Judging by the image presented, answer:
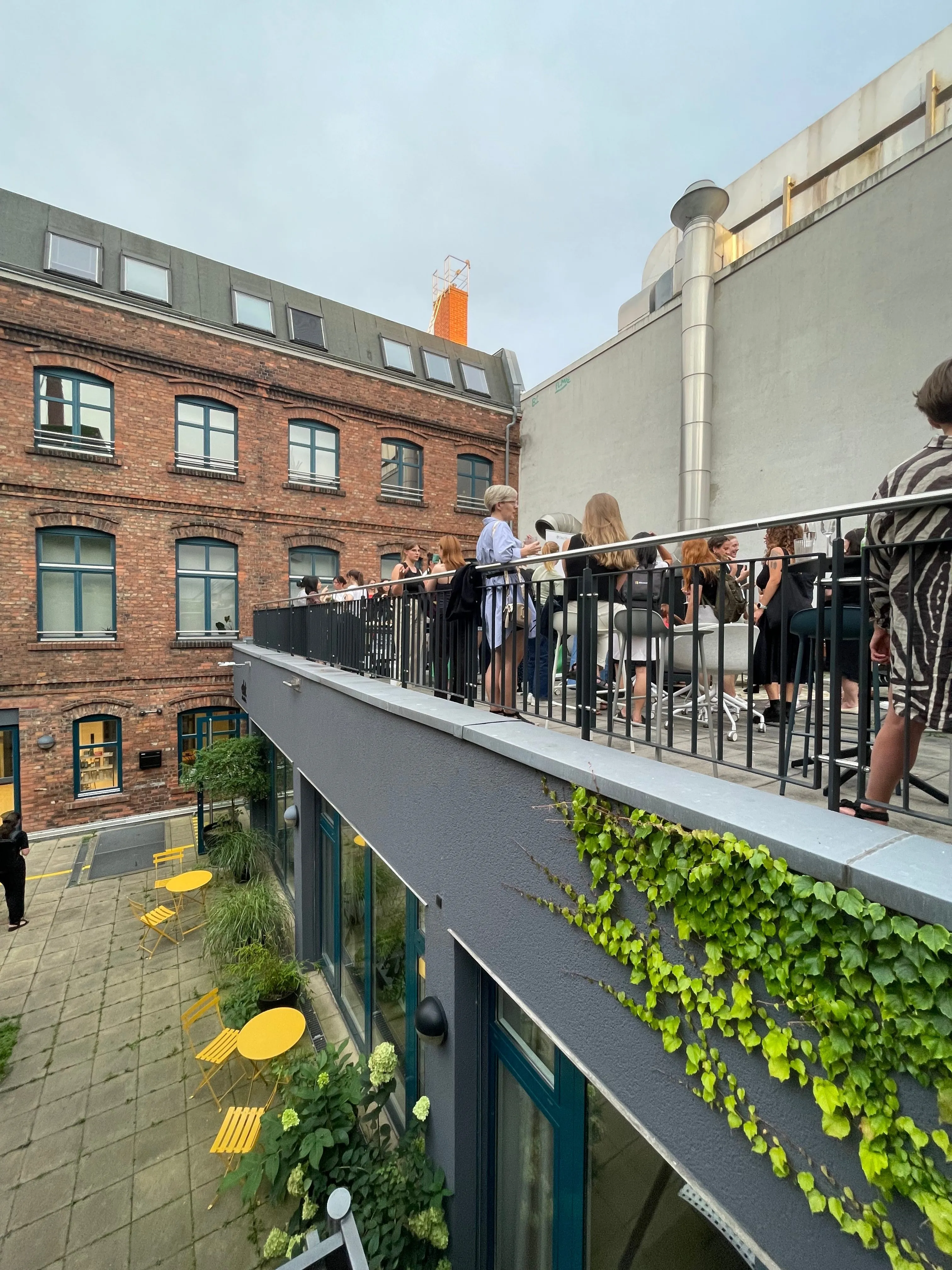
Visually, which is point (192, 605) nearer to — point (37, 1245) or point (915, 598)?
point (37, 1245)

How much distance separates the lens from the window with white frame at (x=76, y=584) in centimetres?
1149

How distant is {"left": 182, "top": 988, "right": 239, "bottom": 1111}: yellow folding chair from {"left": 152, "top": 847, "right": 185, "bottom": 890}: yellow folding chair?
12.0 ft

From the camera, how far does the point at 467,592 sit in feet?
12.1

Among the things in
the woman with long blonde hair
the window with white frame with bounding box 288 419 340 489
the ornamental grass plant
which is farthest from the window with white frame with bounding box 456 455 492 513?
the woman with long blonde hair

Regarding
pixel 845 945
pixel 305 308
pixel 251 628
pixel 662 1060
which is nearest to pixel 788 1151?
pixel 662 1060

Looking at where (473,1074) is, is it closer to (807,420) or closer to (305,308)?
(807,420)

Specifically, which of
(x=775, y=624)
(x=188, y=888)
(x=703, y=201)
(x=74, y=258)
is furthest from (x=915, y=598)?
(x=74, y=258)

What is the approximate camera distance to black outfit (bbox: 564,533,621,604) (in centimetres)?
303

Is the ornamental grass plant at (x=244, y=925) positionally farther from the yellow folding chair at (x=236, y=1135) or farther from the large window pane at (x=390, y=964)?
the large window pane at (x=390, y=964)

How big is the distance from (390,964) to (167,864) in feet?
24.7

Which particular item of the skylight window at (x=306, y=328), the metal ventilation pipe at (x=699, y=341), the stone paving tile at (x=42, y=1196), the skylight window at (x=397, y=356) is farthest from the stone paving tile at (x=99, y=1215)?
the skylight window at (x=397, y=356)

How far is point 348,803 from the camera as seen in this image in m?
5.08

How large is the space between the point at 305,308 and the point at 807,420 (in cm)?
1322

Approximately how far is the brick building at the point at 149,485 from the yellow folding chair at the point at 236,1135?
9204mm
